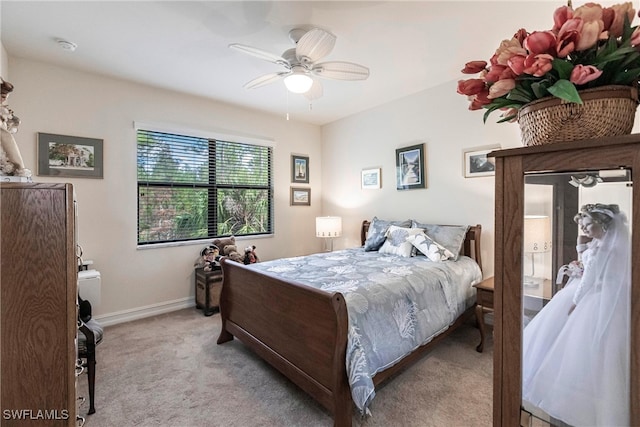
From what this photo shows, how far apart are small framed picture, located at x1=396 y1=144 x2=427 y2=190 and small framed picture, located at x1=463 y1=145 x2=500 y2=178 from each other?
52 centimetres

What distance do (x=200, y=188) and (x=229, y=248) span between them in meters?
0.88

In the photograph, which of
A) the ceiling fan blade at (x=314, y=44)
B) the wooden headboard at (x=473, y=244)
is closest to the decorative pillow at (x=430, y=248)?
the wooden headboard at (x=473, y=244)

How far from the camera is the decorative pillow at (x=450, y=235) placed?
2920 mm

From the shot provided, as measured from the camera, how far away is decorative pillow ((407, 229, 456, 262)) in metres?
2.79

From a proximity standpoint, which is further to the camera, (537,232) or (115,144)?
(115,144)

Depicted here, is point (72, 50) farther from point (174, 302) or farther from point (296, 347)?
point (296, 347)

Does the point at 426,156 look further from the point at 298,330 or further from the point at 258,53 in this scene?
the point at 298,330

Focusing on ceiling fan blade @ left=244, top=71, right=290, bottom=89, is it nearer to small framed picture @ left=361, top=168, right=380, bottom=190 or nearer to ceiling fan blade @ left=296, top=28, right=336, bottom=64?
ceiling fan blade @ left=296, top=28, right=336, bottom=64

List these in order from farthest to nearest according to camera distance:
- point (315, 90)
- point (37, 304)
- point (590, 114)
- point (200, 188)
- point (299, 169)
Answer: point (299, 169) → point (200, 188) → point (315, 90) → point (37, 304) → point (590, 114)

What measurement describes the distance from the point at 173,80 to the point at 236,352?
2886mm

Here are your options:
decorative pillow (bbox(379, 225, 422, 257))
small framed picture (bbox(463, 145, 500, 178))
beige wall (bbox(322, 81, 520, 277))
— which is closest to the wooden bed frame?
decorative pillow (bbox(379, 225, 422, 257))

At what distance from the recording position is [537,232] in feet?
2.21

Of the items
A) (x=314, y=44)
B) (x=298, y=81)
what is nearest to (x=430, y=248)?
(x=298, y=81)

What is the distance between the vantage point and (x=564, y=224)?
0.63 metres
